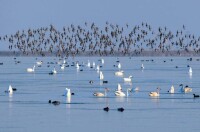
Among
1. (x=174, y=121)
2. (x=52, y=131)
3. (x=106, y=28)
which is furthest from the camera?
(x=106, y=28)

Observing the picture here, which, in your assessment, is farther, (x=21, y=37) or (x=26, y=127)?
(x=21, y=37)

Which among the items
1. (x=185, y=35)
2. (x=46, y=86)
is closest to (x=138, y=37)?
(x=185, y=35)

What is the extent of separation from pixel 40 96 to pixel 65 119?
1329cm

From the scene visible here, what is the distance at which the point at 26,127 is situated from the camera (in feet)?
116

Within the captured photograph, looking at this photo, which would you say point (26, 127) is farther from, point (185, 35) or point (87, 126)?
point (185, 35)

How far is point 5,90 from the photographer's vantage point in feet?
189

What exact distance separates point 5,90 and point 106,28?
2312 inches

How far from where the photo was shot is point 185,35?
389 feet

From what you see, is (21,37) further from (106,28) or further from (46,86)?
(46,86)

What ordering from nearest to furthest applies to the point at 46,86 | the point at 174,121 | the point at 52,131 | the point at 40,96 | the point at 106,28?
the point at 52,131 → the point at 174,121 → the point at 40,96 → the point at 46,86 → the point at 106,28

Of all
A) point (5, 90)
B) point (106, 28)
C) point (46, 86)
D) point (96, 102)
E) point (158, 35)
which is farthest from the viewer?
point (158, 35)

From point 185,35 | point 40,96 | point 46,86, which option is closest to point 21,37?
point 185,35

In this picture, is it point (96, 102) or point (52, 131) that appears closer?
point (52, 131)

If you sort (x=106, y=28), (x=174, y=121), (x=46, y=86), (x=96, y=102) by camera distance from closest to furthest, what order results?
(x=174, y=121) → (x=96, y=102) → (x=46, y=86) → (x=106, y=28)
